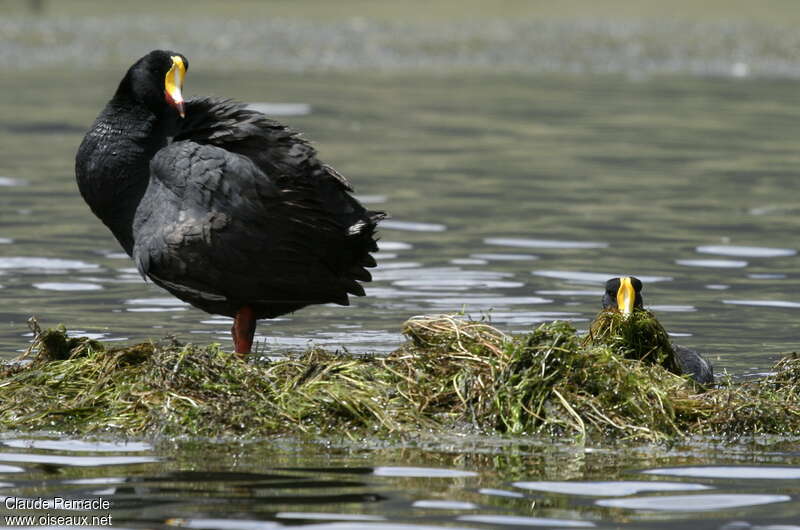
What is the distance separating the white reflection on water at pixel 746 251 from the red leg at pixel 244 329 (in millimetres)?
7527

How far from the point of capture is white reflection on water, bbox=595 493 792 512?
287 inches

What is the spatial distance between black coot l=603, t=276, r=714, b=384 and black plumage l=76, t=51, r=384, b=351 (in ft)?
5.31

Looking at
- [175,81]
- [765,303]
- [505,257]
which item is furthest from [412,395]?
[505,257]

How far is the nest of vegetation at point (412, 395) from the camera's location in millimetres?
8688

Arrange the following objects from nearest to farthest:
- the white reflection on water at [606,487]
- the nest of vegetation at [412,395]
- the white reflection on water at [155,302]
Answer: the white reflection on water at [606,487] < the nest of vegetation at [412,395] < the white reflection on water at [155,302]

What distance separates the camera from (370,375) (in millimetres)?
9281

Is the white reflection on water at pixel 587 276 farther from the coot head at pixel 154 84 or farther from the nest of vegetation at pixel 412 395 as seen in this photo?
the coot head at pixel 154 84

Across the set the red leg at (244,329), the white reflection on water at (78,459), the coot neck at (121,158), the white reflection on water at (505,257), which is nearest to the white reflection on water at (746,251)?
the white reflection on water at (505,257)

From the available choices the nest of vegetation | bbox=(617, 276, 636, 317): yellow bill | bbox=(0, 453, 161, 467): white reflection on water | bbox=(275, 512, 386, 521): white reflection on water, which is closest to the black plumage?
the nest of vegetation

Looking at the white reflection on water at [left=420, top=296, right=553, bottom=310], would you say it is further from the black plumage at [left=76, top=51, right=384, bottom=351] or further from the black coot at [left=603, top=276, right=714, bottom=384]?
the black plumage at [left=76, top=51, right=384, bottom=351]

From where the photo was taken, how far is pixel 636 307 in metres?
10.5

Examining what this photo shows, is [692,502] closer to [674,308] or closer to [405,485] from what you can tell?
[405,485]

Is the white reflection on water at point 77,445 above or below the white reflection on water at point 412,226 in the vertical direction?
below

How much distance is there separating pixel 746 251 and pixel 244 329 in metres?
7.93
